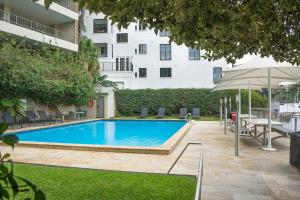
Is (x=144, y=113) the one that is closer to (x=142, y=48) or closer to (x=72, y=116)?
(x=72, y=116)

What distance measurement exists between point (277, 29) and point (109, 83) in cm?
2891

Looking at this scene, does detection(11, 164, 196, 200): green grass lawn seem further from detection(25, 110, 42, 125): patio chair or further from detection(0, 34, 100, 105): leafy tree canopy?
detection(25, 110, 42, 125): patio chair

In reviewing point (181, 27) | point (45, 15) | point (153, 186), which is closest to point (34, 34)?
point (45, 15)

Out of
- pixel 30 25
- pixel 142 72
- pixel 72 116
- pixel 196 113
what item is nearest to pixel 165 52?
pixel 142 72

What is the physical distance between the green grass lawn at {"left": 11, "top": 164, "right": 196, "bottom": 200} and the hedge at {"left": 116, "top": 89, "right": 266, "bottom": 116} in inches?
962

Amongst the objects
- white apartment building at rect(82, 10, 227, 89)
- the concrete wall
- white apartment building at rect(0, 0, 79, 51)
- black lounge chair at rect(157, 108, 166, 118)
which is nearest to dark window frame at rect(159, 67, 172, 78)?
white apartment building at rect(82, 10, 227, 89)

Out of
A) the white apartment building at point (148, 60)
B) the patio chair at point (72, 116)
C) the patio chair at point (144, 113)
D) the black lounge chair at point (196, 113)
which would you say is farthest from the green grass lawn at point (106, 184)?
the white apartment building at point (148, 60)

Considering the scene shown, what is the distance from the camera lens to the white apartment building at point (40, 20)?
23.4 metres

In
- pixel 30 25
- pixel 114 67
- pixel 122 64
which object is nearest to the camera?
pixel 30 25

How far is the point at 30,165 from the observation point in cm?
881

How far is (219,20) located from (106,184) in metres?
4.38

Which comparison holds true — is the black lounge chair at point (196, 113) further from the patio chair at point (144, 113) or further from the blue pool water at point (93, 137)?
the blue pool water at point (93, 137)

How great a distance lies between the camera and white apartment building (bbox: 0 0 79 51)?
2338 cm

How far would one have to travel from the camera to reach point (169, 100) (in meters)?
32.4
